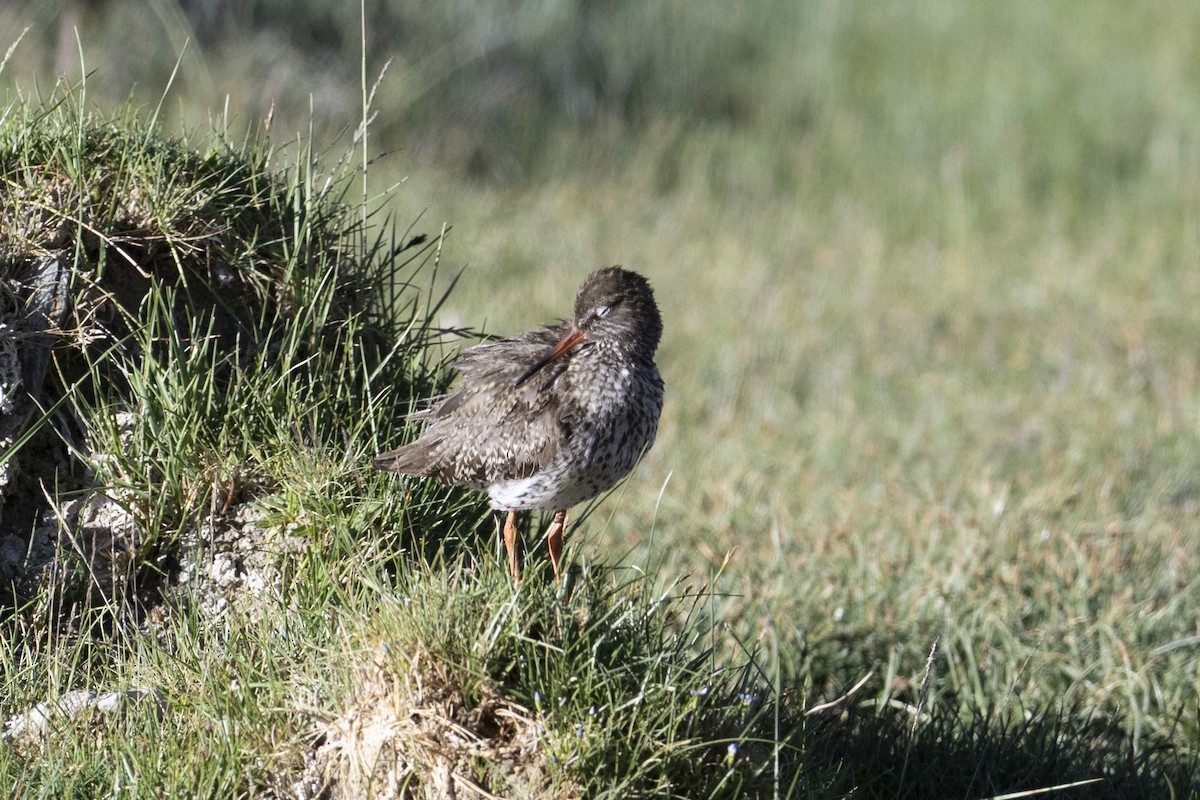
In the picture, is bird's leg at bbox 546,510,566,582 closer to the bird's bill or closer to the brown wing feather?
the brown wing feather

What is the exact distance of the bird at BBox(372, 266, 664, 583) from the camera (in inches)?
156

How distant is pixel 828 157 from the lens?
1195cm

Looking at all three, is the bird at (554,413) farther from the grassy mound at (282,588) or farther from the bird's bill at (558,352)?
the grassy mound at (282,588)

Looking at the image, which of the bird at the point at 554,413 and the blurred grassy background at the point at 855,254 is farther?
the blurred grassy background at the point at 855,254

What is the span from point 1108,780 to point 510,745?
7.31 feet

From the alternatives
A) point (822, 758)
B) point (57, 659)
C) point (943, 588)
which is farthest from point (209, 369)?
point (943, 588)

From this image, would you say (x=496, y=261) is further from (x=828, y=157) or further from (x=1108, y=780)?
(x=1108, y=780)

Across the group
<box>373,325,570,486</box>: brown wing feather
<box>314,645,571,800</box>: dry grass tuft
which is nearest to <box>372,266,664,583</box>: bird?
<box>373,325,570,486</box>: brown wing feather

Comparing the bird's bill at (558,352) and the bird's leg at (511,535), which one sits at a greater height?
the bird's bill at (558,352)

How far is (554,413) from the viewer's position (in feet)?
13.5

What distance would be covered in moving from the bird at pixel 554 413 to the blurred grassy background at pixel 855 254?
100 cm

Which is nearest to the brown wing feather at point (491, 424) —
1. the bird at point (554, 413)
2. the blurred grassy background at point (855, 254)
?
the bird at point (554, 413)

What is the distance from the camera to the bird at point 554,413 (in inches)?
156

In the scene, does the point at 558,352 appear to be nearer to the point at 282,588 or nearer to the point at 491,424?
the point at 491,424
